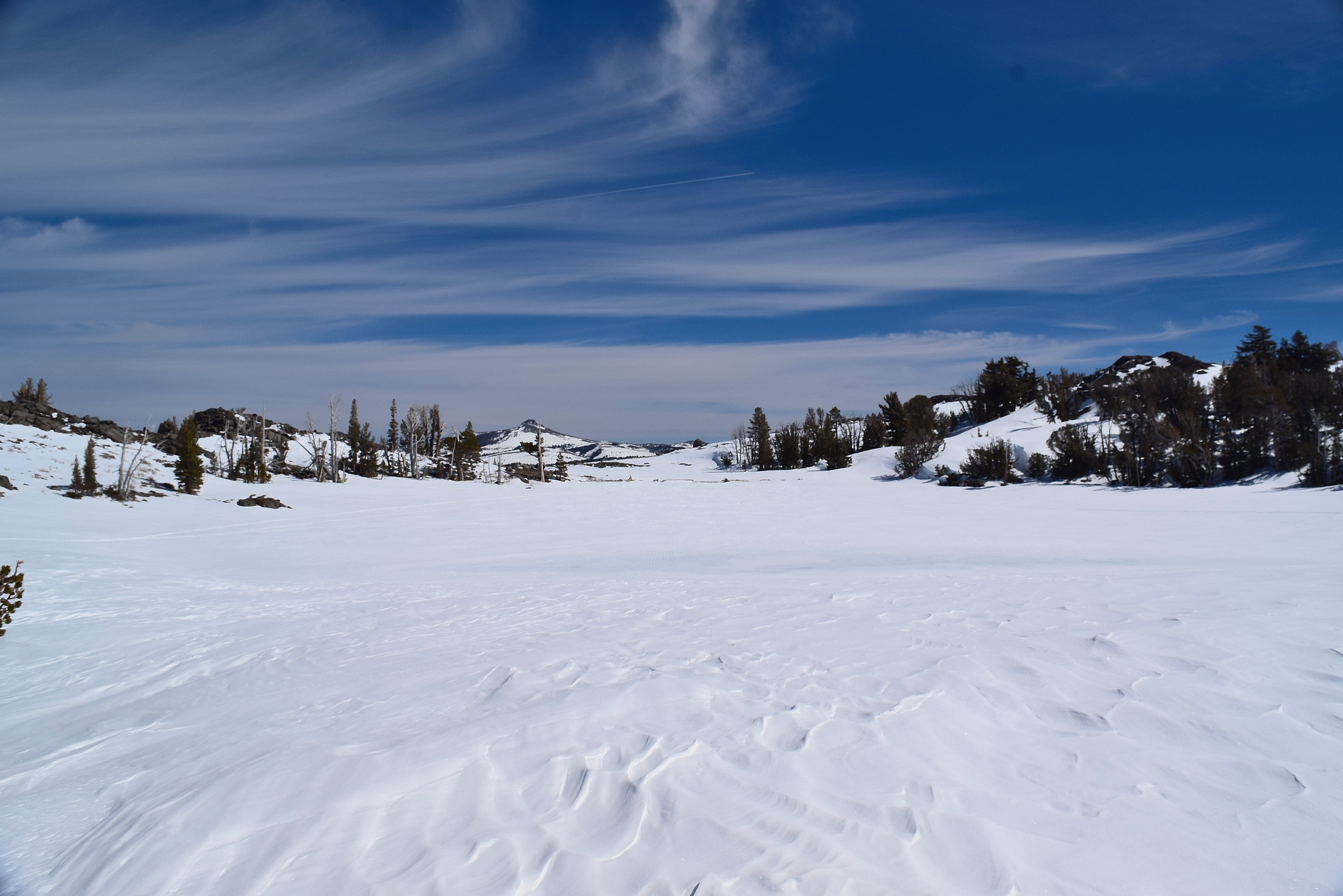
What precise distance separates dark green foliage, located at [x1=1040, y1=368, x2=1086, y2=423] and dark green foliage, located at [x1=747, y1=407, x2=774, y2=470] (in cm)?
2078

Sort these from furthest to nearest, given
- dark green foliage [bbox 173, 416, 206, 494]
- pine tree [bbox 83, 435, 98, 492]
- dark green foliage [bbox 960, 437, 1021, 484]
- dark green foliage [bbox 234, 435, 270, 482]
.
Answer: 1. dark green foliage [bbox 960, 437, 1021, 484]
2. dark green foliage [bbox 234, 435, 270, 482]
3. dark green foliage [bbox 173, 416, 206, 494]
4. pine tree [bbox 83, 435, 98, 492]

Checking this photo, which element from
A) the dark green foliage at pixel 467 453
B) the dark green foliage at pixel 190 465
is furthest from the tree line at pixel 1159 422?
the dark green foliage at pixel 190 465

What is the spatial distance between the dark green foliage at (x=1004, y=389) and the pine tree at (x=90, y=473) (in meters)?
50.6

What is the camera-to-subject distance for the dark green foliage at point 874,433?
5456 cm

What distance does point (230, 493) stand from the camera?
25250 mm

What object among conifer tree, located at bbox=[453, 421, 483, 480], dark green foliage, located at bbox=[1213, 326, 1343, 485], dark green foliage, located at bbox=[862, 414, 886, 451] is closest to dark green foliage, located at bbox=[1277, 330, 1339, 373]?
dark green foliage, located at bbox=[1213, 326, 1343, 485]

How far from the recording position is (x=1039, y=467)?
1179 inches

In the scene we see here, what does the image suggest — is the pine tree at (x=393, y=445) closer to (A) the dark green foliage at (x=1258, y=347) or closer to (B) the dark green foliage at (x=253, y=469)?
(B) the dark green foliage at (x=253, y=469)

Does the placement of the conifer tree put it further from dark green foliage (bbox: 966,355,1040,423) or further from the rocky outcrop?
dark green foliage (bbox: 966,355,1040,423)

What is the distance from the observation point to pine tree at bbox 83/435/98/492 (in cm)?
2027

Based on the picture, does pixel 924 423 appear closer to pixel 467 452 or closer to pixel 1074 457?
pixel 1074 457

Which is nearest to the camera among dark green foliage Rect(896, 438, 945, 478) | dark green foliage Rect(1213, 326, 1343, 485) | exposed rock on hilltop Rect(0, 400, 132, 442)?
dark green foliage Rect(1213, 326, 1343, 485)

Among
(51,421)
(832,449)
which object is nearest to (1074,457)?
(832,449)

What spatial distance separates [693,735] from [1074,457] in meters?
29.9
